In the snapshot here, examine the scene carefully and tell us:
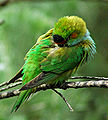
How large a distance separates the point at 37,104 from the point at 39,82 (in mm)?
1597

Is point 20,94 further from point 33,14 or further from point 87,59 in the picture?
point 33,14

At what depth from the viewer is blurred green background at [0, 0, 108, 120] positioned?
393cm

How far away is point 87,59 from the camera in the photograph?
3.20m

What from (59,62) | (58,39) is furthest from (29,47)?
(58,39)

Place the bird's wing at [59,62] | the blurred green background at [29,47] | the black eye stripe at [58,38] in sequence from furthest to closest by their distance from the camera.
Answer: the blurred green background at [29,47], the bird's wing at [59,62], the black eye stripe at [58,38]

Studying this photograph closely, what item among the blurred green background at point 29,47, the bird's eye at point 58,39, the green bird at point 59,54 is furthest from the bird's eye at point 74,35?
the blurred green background at point 29,47

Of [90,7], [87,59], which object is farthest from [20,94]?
[90,7]

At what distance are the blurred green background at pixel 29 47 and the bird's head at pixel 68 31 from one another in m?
1.03

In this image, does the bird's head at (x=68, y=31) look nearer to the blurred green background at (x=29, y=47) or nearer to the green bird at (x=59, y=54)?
the green bird at (x=59, y=54)

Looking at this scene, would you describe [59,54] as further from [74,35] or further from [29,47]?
[29,47]

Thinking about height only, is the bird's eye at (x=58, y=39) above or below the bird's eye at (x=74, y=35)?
→ above

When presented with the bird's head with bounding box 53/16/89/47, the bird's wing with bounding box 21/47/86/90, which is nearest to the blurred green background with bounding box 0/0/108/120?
the bird's wing with bounding box 21/47/86/90

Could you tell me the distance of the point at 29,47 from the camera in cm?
439

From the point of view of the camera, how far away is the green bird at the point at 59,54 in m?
3.01
